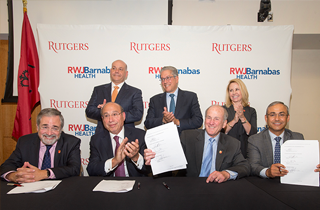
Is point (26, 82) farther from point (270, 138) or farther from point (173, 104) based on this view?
point (270, 138)

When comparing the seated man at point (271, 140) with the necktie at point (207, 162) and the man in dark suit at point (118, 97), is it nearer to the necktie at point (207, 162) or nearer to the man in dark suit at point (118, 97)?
the necktie at point (207, 162)

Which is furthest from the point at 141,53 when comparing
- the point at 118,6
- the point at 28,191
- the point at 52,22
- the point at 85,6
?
the point at 28,191

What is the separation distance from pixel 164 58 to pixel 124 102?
4.53 ft

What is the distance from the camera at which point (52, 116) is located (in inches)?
86.0

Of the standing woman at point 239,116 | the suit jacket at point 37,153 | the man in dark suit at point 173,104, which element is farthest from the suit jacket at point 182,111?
the suit jacket at point 37,153

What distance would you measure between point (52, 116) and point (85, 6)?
3151 mm

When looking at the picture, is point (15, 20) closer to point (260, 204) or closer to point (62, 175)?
point (62, 175)

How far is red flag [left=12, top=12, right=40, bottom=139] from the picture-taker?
3.85 meters

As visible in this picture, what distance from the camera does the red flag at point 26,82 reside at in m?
3.85

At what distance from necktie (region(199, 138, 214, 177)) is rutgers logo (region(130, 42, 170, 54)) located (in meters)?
2.42

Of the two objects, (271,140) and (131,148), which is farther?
(271,140)

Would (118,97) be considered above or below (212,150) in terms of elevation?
above

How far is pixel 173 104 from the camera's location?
3.22m

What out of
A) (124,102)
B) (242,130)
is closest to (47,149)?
(124,102)
